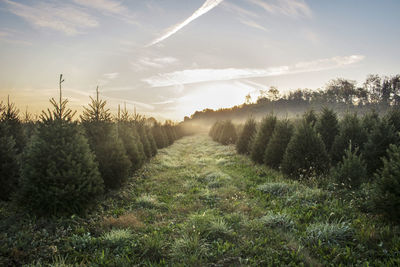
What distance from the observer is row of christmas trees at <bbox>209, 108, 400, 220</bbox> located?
529 cm

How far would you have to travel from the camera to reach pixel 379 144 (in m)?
9.95

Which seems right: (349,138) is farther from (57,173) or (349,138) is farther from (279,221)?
(57,173)

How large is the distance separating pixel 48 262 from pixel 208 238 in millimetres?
3403

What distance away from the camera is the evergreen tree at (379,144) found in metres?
9.89

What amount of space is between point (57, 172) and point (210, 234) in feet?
14.7

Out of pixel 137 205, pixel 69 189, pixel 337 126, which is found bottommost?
pixel 137 205

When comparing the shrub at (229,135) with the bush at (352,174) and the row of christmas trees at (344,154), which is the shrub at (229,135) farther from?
the bush at (352,174)

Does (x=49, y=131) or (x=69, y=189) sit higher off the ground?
(x=49, y=131)

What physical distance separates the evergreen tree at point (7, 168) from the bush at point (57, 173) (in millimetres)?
2229

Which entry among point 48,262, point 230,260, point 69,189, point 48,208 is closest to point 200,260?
point 230,260

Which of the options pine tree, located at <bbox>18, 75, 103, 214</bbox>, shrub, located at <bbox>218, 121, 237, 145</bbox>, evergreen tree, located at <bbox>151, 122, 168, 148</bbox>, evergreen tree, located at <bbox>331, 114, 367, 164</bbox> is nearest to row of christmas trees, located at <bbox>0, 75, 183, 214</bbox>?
pine tree, located at <bbox>18, 75, 103, 214</bbox>

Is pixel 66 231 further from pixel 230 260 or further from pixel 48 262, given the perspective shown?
pixel 230 260

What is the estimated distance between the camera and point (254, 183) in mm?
10062

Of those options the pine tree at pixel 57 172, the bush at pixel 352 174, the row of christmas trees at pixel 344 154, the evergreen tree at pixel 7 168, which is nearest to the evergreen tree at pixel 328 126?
the row of christmas trees at pixel 344 154
